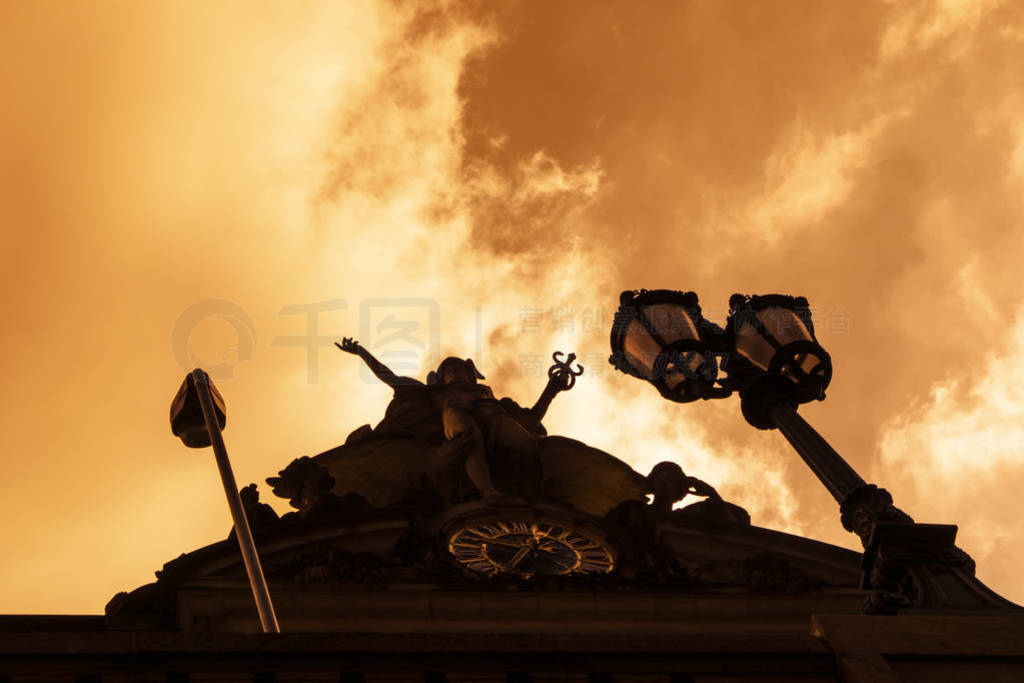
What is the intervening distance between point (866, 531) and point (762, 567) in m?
10.9

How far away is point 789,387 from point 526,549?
9538 millimetres

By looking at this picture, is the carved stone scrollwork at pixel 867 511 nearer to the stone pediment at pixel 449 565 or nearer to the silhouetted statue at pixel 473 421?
the stone pediment at pixel 449 565

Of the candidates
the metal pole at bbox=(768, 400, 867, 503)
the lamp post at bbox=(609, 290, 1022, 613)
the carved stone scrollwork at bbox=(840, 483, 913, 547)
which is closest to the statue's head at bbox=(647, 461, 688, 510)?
the lamp post at bbox=(609, 290, 1022, 613)

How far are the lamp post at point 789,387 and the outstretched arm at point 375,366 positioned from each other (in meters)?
14.9

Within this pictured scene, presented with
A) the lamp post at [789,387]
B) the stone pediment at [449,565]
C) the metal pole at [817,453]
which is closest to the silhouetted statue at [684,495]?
the stone pediment at [449,565]

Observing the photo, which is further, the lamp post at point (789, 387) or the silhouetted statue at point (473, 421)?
the silhouetted statue at point (473, 421)

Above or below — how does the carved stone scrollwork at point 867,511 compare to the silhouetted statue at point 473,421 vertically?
below

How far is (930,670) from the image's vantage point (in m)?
8.76

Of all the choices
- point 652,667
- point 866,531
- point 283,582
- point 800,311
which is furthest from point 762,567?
point 652,667

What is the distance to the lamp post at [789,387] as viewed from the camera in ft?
31.6

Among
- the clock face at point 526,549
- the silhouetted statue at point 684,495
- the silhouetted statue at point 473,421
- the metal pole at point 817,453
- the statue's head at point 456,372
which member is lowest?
the metal pole at point 817,453

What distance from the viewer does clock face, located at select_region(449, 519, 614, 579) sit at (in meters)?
20.2

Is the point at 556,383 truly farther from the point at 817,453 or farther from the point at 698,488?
the point at 817,453

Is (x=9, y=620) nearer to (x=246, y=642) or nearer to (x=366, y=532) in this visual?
(x=366, y=532)
